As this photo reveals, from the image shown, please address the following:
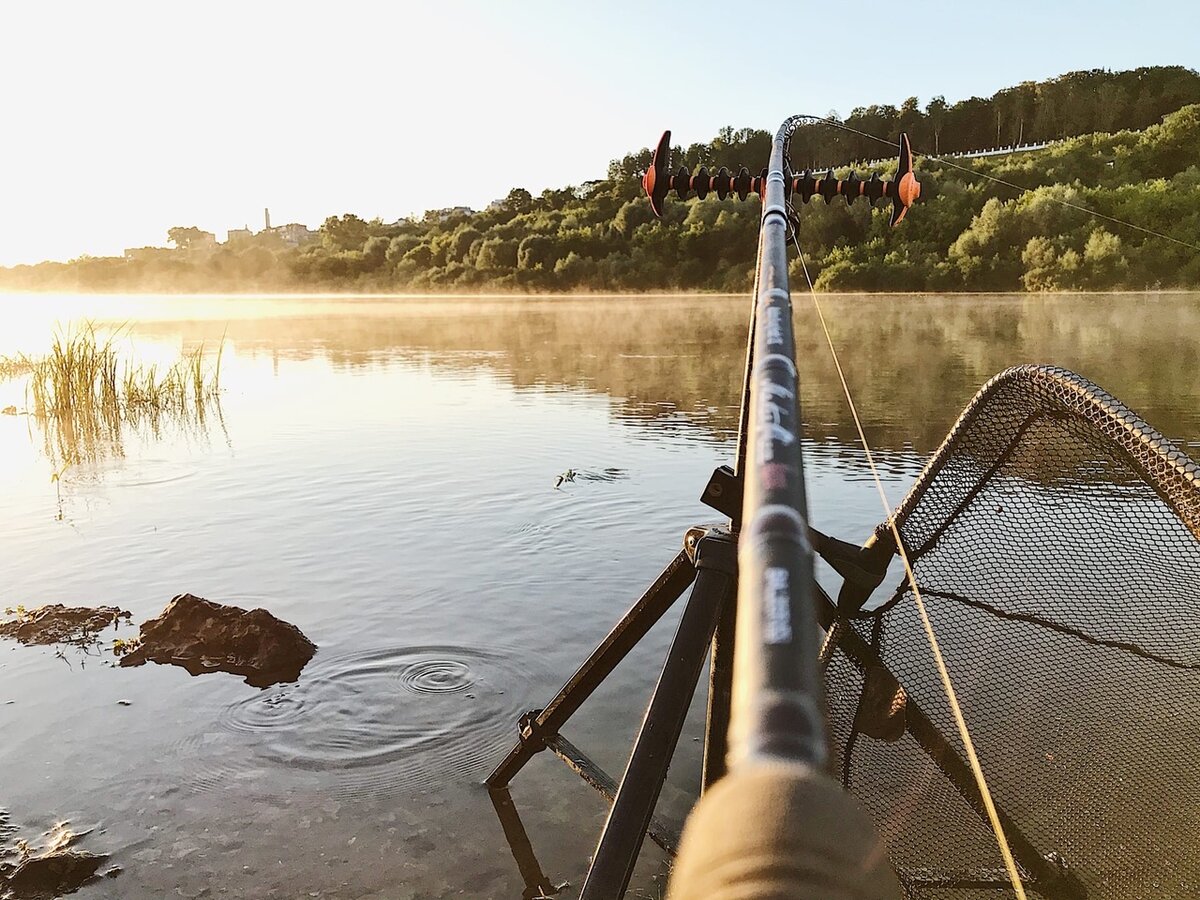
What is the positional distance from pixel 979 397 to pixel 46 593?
10.6 metres

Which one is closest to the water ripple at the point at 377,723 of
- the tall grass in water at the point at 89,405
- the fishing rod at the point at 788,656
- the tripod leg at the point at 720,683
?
the fishing rod at the point at 788,656

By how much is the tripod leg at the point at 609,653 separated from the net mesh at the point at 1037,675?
2.72 feet

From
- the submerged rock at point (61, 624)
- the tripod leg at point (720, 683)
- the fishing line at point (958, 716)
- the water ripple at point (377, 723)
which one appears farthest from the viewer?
the submerged rock at point (61, 624)

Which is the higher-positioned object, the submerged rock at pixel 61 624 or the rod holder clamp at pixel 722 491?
the rod holder clamp at pixel 722 491

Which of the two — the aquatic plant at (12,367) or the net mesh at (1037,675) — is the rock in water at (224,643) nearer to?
the net mesh at (1037,675)

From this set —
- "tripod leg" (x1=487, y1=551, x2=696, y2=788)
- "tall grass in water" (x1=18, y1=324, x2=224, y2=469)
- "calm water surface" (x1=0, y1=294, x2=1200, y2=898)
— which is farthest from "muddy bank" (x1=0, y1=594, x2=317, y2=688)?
"tall grass in water" (x1=18, y1=324, x2=224, y2=469)

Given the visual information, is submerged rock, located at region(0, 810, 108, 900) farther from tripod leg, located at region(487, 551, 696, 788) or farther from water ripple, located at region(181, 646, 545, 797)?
tripod leg, located at region(487, 551, 696, 788)

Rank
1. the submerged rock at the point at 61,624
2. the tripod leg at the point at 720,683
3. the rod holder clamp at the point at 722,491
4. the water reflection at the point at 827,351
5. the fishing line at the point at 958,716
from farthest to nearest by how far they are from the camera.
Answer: the water reflection at the point at 827,351, the submerged rock at the point at 61,624, the tripod leg at the point at 720,683, the rod holder clamp at the point at 722,491, the fishing line at the point at 958,716

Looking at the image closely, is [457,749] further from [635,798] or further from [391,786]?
[635,798]

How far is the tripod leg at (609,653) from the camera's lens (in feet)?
13.2

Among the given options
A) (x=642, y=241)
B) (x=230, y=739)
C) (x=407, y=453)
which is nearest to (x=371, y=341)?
(x=407, y=453)

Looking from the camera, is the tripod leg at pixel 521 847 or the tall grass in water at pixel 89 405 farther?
the tall grass in water at pixel 89 405

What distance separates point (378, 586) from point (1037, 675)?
7625 millimetres

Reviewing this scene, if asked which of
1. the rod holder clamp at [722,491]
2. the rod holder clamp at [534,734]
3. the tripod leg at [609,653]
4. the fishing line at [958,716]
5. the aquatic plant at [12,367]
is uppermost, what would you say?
the rod holder clamp at [722,491]
